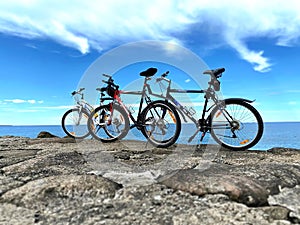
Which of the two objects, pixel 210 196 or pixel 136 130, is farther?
pixel 136 130

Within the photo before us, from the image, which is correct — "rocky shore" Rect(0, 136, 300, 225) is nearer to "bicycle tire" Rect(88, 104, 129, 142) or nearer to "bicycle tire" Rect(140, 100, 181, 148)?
"bicycle tire" Rect(140, 100, 181, 148)

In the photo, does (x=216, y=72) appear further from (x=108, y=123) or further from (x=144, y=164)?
(x=108, y=123)

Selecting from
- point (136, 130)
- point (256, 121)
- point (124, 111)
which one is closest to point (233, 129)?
point (256, 121)

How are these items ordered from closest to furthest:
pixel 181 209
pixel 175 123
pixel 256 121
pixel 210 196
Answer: pixel 181 209 < pixel 210 196 < pixel 256 121 < pixel 175 123

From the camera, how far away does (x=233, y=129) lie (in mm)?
4461

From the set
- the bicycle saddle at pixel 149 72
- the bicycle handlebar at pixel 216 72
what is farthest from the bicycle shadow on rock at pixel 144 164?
the bicycle saddle at pixel 149 72

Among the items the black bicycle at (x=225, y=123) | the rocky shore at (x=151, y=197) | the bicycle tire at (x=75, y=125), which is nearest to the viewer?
the rocky shore at (x=151, y=197)

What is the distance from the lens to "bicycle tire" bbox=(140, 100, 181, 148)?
4.67 m

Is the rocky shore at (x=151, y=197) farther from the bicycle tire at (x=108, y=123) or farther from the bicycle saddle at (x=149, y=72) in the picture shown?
the bicycle tire at (x=108, y=123)

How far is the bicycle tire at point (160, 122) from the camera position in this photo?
4.67 meters

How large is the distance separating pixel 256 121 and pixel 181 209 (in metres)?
3.06

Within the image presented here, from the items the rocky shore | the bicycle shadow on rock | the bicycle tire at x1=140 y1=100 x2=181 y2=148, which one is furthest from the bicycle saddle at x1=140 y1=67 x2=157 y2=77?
the rocky shore

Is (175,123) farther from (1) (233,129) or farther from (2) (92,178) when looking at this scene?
(2) (92,178)

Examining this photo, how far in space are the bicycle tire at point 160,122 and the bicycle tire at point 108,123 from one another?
2.00ft
